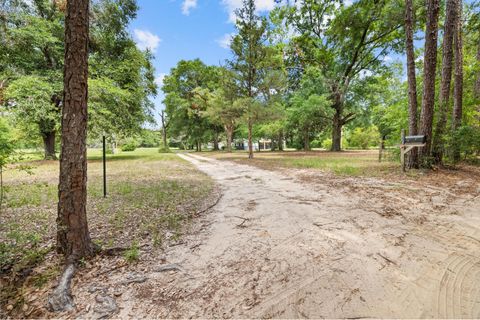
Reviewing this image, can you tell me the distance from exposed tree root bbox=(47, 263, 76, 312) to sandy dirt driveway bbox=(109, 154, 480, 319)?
0.41 m

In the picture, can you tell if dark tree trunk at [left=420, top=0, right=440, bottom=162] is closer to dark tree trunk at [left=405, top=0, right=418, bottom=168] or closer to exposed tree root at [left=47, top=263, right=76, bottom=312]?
dark tree trunk at [left=405, top=0, right=418, bottom=168]

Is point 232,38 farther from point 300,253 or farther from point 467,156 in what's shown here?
point 300,253

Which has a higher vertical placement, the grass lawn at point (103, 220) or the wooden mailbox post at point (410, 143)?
the wooden mailbox post at point (410, 143)

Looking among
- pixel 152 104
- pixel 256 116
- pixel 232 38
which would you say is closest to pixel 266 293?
pixel 256 116

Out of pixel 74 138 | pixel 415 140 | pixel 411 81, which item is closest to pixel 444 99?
pixel 411 81

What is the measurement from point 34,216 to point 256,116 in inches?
458

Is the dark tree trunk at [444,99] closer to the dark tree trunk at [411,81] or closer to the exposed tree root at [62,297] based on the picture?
the dark tree trunk at [411,81]

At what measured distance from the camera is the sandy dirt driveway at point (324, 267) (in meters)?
1.58

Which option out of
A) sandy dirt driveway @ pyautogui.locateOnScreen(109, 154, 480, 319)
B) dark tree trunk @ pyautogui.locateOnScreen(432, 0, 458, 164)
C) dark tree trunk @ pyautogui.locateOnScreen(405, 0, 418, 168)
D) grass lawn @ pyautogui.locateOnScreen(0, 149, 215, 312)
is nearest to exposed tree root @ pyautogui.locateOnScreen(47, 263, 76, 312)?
grass lawn @ pyautogui.locateOnScreen(0, 149, 215, 312)

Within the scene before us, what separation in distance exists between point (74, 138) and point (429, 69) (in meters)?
8.70

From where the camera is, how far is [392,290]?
5.57 ft

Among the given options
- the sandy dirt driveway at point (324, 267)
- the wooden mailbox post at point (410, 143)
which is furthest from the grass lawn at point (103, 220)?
the wooden mailbox post at point (410, 143)

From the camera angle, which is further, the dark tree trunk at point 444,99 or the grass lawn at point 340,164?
the grass lawn at point 340,164

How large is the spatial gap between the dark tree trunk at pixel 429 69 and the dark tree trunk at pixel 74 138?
325 inches
